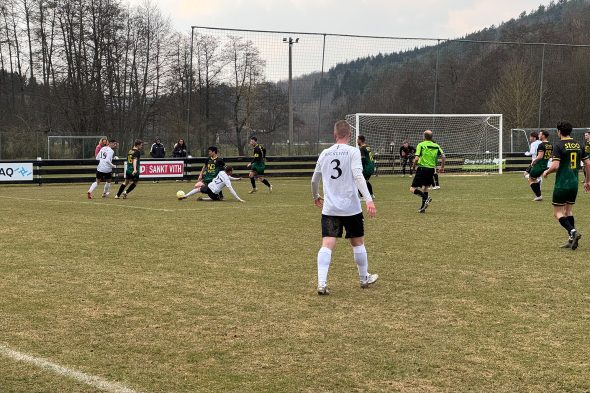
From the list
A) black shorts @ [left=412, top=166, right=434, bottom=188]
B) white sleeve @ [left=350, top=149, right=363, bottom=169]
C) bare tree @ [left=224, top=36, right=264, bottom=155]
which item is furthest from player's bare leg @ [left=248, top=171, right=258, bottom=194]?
white sleeve @ [left=350, top=149, right=363, bottom=169]

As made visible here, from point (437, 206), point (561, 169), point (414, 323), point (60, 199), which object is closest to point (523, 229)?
point (561, 169)

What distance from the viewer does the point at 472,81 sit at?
5322 cm

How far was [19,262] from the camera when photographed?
391 inches

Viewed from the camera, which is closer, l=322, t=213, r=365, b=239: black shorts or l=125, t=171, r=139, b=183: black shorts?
l=322, t=213, r=365, b=239: black shorts

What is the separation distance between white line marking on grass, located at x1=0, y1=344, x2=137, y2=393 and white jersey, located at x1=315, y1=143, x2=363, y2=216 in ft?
12.1

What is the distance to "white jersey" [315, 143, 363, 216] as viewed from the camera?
8055 millimetres

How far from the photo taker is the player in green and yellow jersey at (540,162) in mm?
17519

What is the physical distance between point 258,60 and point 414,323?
3196 cm

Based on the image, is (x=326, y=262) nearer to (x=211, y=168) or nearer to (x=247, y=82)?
(x=211, y=168)

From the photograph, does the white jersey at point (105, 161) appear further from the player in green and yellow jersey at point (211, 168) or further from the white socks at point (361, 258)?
the white socks at point (361, 258)

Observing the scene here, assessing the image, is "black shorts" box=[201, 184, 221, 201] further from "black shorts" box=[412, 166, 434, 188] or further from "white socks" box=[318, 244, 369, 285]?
"white socks" box=[318, 244, 369, 285]

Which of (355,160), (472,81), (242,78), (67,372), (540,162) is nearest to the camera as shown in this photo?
(67,372)

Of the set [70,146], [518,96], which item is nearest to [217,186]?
[70,146]

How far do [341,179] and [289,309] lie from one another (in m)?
1.63
